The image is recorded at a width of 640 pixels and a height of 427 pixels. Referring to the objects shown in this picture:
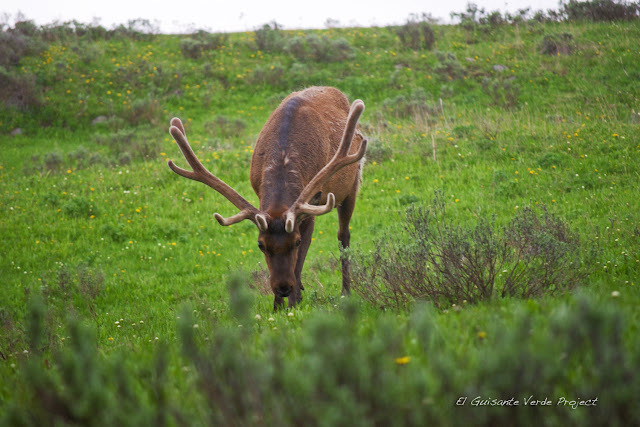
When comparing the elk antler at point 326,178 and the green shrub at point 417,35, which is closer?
the elk antler at point 326,178

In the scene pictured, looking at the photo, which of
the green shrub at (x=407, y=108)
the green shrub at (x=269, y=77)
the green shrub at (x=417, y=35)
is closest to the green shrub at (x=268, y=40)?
the green shrub at (x=269, y=77)

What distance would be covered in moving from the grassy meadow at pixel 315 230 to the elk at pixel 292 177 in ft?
1.75

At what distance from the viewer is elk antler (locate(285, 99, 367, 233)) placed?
15.4 feet

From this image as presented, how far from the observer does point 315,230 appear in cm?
895

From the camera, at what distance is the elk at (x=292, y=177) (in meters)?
4.73

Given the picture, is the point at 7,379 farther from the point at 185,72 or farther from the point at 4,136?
the point at 185,72

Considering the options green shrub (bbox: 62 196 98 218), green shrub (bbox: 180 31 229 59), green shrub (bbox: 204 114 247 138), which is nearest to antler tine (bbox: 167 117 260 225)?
green shrub (bbox: 62 196 98 218)

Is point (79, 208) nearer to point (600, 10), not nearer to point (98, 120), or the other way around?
point (98, 120)

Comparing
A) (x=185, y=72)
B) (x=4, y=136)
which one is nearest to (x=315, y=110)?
(x=4, y=136)

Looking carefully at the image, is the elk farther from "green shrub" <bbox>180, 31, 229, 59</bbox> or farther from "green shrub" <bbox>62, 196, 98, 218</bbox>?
"green shrub" <bbox>180, 31, 229, 59</bbox>

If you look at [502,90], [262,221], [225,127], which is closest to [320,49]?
[225,127]

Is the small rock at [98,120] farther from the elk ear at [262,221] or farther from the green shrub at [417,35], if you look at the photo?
the elk ear at [262,221]

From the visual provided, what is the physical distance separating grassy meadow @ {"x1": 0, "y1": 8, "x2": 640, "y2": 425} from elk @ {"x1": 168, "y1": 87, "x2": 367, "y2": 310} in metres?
0.53

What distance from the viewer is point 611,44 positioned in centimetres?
1705
